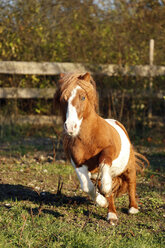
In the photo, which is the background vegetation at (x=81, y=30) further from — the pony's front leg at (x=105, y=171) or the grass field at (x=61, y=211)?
the pony's front leg at (x=105, y=171)

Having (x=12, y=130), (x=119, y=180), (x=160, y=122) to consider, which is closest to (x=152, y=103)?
(x=160, y=122)

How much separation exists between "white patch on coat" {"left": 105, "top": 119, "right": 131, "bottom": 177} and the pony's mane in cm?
57

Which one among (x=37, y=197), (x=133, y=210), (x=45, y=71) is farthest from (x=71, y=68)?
(x=133, y=210)

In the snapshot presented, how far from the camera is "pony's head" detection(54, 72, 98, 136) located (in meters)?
2.83

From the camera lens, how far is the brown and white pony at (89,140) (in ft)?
9.54

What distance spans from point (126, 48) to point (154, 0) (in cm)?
140

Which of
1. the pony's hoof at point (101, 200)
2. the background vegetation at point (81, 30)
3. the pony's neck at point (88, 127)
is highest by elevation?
the background vegetation at point (81, 30)

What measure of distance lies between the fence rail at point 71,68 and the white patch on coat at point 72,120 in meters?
4.87

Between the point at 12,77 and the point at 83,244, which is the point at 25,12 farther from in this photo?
the point at 83,244

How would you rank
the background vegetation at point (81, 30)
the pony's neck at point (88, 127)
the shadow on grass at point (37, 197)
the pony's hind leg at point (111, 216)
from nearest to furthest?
the pony's neck at point (88, 127)
the pony's hind leg at point (111, 216)
the shadow on grass at point (37, 197)
the background vegetation at point (81, 30)

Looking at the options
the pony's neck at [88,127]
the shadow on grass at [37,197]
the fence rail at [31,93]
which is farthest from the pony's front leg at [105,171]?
the fence rail at [31,93]

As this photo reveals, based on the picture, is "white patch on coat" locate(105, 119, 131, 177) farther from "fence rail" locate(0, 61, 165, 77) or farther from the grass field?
"fence rail" locate(0, 61, 165, 77)

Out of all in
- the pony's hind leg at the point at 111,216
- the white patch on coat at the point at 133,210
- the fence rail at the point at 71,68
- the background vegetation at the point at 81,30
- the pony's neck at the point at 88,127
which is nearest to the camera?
the pony's neck at the point at 88,127

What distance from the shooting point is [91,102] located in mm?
3064
